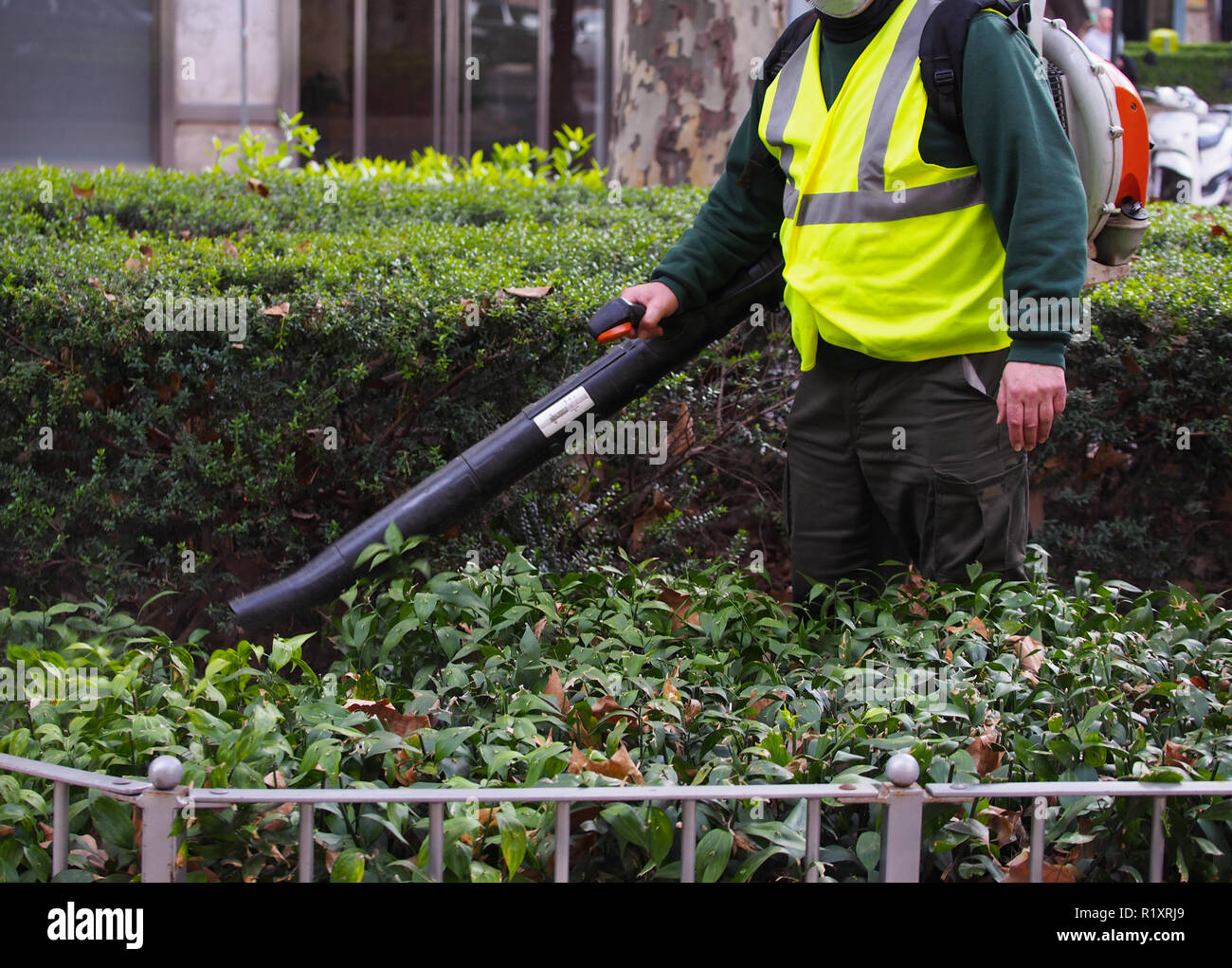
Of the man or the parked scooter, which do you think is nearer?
the man

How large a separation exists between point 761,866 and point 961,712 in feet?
1.96

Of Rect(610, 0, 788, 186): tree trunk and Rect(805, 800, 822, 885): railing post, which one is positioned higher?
Rect(610, 0, 788, 186): tree trunk

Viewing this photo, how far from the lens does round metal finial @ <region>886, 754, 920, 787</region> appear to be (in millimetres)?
2121

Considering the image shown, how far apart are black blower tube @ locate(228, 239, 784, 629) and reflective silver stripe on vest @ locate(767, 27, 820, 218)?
12.3 inches

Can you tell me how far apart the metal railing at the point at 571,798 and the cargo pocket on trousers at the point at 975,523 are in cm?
102

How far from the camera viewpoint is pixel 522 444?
3477 mm

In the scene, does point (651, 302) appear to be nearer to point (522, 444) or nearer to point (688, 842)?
point (522, 444)

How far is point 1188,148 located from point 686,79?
27.9 ft

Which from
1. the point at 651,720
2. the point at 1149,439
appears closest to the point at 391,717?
the point at 651,720

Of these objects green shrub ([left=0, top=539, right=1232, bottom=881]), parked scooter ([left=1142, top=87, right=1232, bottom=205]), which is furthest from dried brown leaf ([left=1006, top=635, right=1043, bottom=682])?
parked scooter ([left=1142, top=87, right=1232, bottom=205])

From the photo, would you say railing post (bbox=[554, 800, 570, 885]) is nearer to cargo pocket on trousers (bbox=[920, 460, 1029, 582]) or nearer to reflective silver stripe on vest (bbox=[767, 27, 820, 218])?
cargo pocket on trousers (bbox=[920, 460, 1029, 582])

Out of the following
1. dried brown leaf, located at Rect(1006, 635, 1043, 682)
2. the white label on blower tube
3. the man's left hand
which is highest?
the man's left hand

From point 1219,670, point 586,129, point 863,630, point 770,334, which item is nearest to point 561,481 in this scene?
point 770,334
